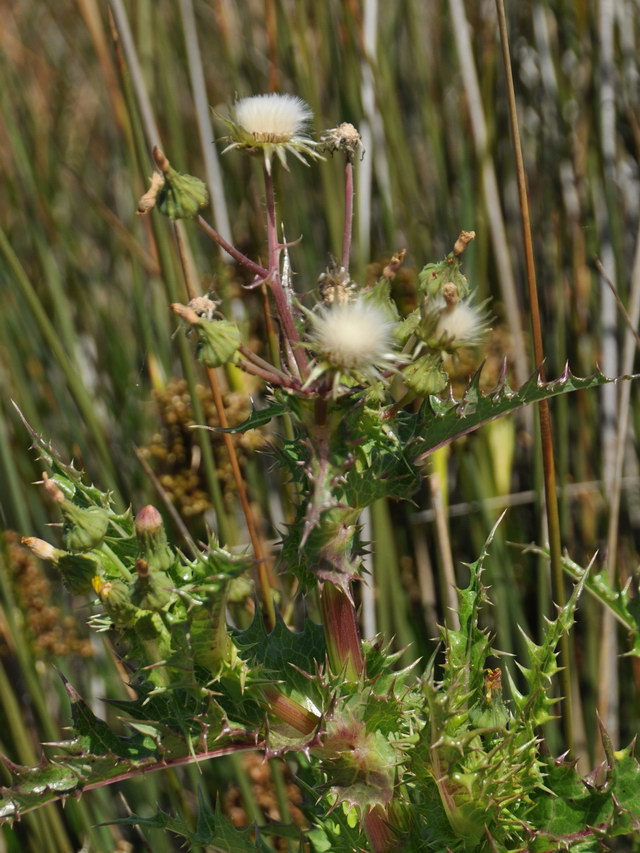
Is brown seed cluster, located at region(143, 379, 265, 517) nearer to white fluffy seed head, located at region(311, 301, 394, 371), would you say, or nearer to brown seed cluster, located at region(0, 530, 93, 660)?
brown seed cluster, located at region(0, 530, 93, 660)

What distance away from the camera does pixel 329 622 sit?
2.48 ft

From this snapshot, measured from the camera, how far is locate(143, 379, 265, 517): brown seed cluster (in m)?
1.37

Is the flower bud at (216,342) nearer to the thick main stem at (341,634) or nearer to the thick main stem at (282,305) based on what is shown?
the thick main stem at (282,305)

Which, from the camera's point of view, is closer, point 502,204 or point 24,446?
point 24,446

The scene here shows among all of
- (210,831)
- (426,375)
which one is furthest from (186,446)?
(426,375)

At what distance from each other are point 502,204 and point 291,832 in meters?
1.32

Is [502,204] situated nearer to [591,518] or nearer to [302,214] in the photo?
[302,214]

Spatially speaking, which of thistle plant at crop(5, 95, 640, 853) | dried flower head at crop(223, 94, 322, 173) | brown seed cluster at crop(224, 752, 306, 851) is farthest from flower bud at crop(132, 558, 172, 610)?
brown seed cluster at crop(224, 752, 306, 851)

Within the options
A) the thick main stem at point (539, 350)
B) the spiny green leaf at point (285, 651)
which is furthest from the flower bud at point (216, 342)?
the thick main stem at point (539, 350)

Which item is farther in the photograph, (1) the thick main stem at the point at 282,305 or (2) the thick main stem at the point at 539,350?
(2) the thick main stem at the point at 539,350

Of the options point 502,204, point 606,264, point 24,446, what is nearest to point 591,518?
point 606,264

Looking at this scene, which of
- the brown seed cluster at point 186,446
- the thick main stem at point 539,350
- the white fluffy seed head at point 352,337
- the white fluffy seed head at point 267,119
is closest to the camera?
the white fluffy seed head at point 352,337

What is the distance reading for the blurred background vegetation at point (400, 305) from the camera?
1398mm

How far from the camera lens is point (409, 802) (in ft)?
2.61
